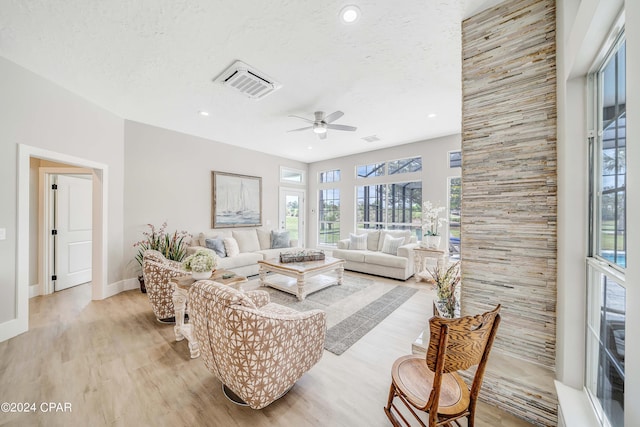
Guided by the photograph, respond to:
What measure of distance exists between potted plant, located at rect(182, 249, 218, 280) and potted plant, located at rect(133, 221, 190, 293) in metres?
2.17

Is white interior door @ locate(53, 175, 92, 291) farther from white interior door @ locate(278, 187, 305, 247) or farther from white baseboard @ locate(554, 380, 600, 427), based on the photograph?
white baseboard @ locate(554, 380, 600, 427)

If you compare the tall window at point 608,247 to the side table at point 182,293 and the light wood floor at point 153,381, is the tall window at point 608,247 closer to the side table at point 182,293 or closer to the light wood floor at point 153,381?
the light wood floor at point 153,381

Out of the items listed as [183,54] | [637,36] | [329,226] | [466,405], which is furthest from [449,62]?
[329,226]

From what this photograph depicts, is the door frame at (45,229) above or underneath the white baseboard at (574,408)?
above

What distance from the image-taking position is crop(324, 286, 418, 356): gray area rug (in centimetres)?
236

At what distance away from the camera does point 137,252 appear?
159 inches

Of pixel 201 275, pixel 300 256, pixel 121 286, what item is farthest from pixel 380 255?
pixel 121 286

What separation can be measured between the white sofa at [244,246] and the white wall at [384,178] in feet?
5.44

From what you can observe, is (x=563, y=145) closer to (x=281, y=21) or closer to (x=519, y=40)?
(x=519, y=40)

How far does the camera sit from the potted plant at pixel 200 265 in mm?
2182

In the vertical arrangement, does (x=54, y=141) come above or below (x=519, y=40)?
below

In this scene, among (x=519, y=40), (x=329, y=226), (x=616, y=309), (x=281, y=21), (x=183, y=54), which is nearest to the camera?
(x=616, y=309)

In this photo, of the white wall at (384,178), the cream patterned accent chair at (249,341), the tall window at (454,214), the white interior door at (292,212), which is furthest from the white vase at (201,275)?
the tall window at (454,214)

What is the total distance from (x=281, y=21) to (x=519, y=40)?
1826mm
